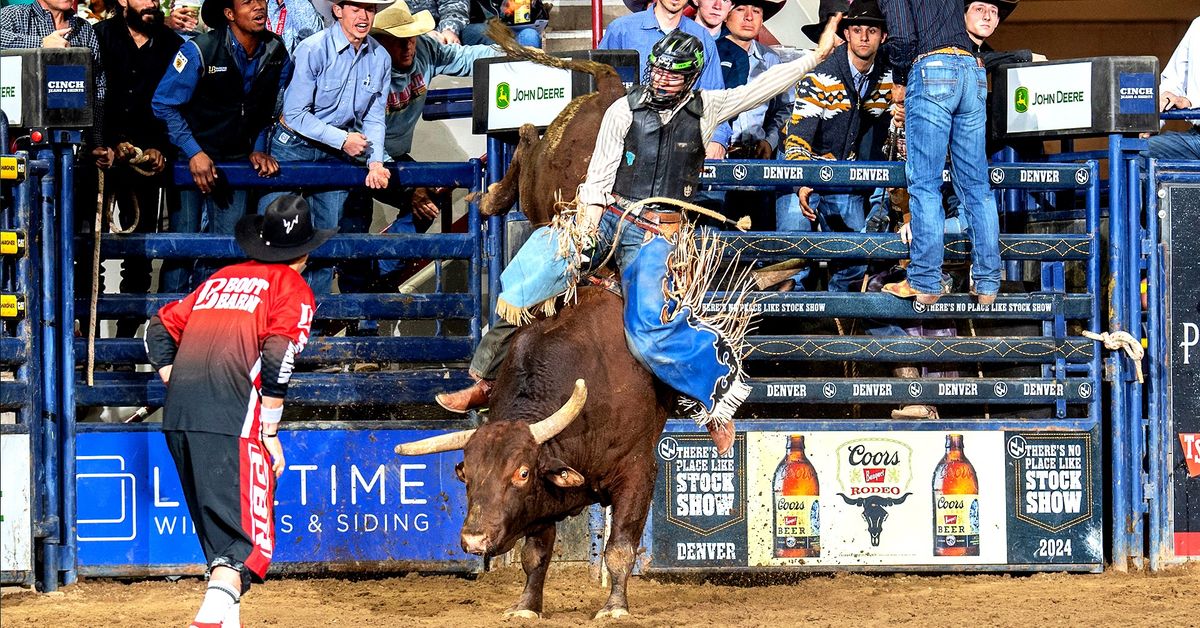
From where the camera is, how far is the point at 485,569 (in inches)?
338

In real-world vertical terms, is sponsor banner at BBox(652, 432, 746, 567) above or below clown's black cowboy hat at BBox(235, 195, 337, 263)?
below


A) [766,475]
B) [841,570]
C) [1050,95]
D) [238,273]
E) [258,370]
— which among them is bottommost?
[841,570]

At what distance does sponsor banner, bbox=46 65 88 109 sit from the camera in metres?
7.97

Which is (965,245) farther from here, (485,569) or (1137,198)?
(485,569)

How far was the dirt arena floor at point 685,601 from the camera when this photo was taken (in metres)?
7.21

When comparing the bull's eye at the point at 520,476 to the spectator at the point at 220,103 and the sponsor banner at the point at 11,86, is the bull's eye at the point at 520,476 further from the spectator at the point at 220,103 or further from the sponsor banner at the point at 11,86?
the sponsor banner at the point at 11,86

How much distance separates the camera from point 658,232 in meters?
7.29

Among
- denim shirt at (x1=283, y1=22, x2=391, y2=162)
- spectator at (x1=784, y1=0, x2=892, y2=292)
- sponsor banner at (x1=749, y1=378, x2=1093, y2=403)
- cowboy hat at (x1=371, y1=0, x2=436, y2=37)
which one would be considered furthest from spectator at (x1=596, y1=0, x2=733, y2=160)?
sponsor banner at (x1=749, y1=378, x2=1093, y2=403)

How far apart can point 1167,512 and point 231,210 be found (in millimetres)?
5630

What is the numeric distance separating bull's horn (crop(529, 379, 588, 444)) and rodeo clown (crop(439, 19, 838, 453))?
0.62m

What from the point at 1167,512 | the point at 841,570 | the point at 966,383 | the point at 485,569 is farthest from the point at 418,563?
the point at 1167,512

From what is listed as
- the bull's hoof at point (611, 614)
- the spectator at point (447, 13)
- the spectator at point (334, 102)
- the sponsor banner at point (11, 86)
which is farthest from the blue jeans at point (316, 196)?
the bull's hoof at point (611, 614)

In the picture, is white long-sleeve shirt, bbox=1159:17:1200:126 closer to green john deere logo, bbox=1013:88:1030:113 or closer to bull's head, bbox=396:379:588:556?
green john deere logo, bbox=1013:88:1030:113

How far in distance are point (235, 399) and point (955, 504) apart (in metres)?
4.21
